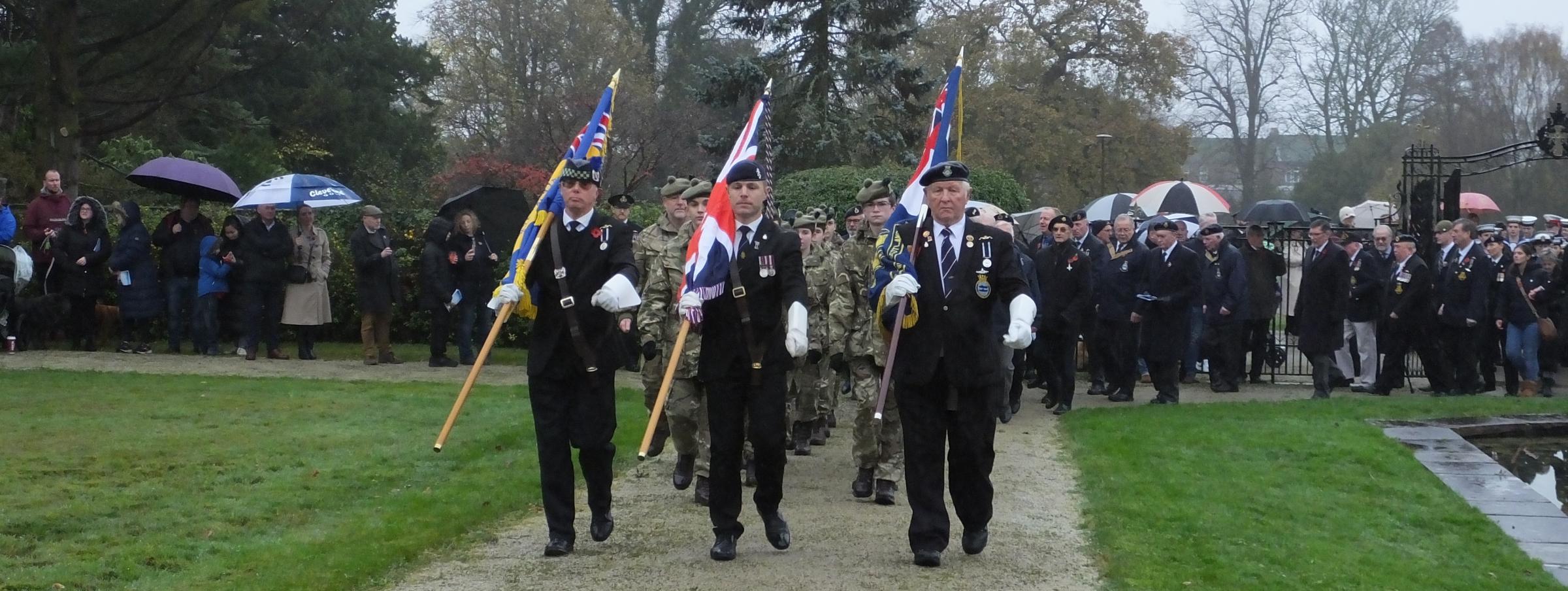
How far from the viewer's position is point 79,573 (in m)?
6.85

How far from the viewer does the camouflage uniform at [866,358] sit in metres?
9.35

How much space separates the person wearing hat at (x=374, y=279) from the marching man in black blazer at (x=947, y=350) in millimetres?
10428

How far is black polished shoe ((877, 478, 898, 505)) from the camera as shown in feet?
30.1

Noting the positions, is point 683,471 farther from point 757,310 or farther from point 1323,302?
point 1323,302

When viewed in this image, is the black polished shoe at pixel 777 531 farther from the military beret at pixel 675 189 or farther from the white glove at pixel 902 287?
the military beret at pixel 675 189

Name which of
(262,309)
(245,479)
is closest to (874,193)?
(245,479)

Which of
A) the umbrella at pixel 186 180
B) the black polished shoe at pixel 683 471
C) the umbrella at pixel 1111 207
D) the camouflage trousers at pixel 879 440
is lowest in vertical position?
the black polished shoe at pixel 683 471

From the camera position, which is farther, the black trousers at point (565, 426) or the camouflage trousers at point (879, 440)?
the camouflage trousers at point (879, 440)

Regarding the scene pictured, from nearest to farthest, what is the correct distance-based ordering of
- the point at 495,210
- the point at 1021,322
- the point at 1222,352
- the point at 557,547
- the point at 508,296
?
the point at 1021,322
the point at 508,296
the point at 557,547
the point at 1222,352
the point at 495,210

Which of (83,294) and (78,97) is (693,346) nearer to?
(83,294)

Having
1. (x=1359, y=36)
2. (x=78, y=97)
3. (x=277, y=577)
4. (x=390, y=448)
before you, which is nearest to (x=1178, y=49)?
(x=1359, y=36)

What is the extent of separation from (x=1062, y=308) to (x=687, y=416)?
6.11 meters

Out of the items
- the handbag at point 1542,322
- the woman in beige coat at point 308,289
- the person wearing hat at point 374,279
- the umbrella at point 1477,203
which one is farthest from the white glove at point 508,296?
the umbrella at point 1477,203

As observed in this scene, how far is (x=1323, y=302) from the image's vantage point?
1541 centimetres
